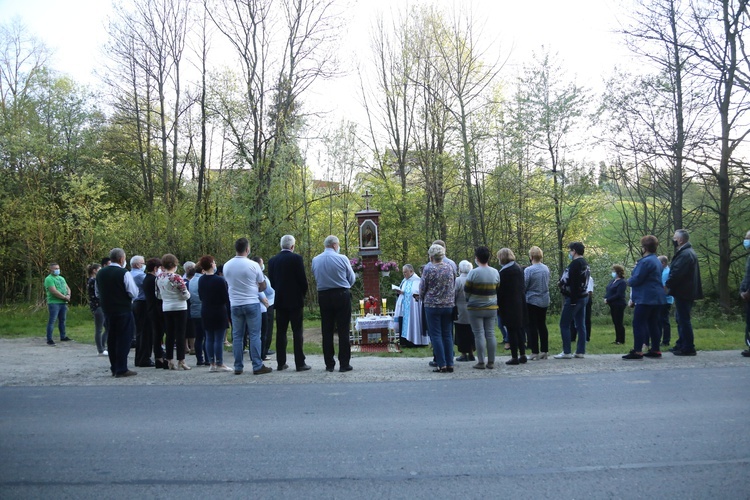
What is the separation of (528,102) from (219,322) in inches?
744

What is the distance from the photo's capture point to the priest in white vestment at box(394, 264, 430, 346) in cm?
1465

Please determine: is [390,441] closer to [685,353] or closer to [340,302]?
[340,302]

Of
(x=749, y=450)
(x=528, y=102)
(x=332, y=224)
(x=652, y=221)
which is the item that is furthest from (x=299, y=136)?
(x=749, y=450)

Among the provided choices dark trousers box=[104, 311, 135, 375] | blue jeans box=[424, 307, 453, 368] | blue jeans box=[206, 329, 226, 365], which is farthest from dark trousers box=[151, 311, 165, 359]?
blue jeans box=[424, 307, 453, 368]

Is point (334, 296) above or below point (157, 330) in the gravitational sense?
above

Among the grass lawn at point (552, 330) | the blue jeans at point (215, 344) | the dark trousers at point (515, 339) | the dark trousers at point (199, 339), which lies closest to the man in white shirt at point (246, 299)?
the blue jeans at point (215, 344)

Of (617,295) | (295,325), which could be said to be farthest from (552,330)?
(295,325)

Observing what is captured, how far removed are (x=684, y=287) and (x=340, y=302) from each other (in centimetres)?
580

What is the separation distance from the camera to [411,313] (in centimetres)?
1471

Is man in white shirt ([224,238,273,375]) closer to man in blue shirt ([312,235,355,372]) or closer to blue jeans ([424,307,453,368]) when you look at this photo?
man in blue shirt ([312,235,355,372])

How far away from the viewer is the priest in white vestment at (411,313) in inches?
577

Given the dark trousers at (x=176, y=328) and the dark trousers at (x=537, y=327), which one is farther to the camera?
the dark trousers at (x=537, y=327)

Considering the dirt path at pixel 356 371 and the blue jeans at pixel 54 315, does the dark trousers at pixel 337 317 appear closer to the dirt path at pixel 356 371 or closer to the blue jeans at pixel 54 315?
the dirt path at pixel 356 371

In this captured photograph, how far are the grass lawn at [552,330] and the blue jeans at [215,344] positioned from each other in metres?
3.00
